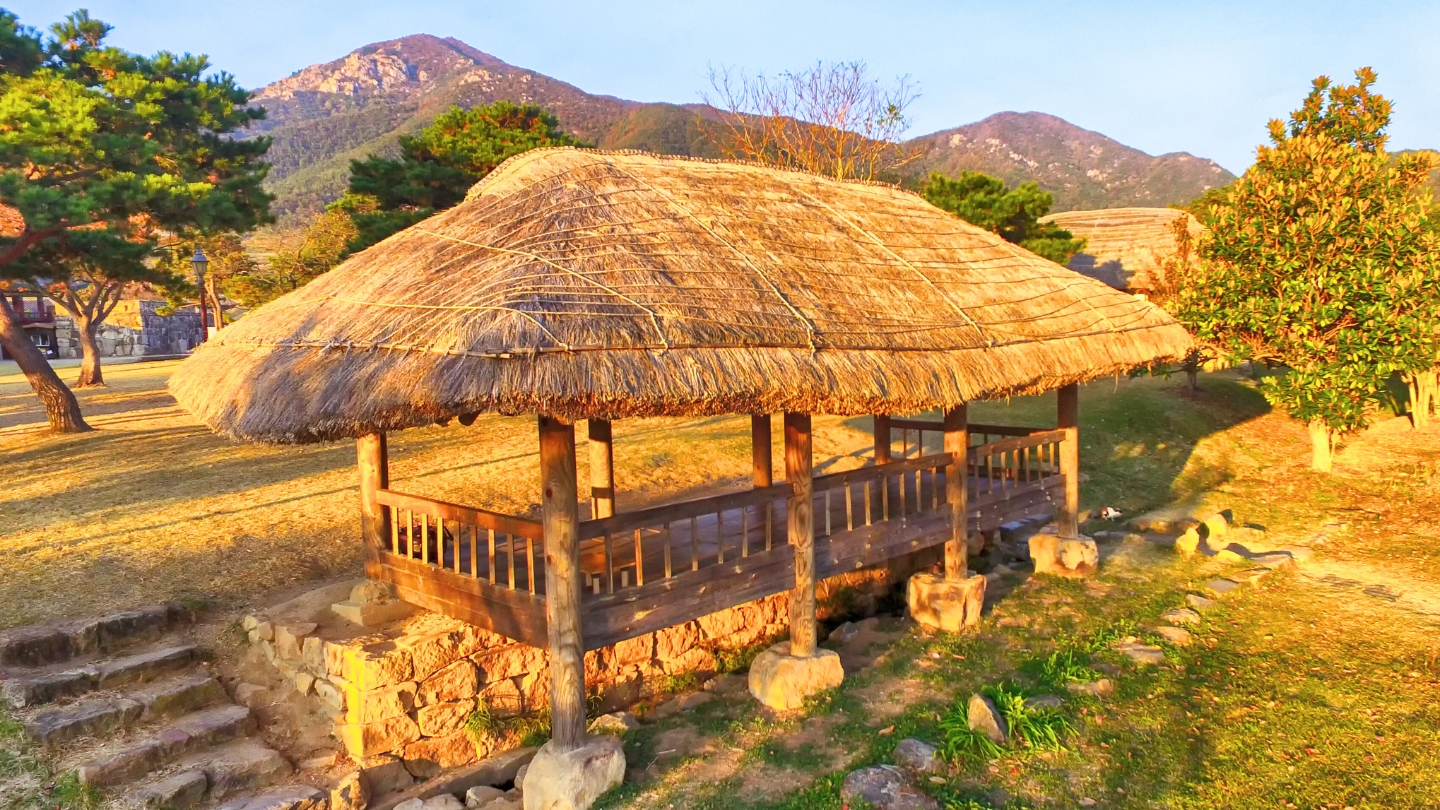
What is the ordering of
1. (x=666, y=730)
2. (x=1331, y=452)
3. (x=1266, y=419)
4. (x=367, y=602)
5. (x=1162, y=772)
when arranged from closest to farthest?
(x=1162, y=772) < (x=666, y=730) < (x=367, y=602) < (x=1331, y=452) < (x=1266, y=419)

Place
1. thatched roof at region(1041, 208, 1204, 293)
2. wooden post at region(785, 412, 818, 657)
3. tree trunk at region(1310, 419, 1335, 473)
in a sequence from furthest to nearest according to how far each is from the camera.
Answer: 1. thatched roof at region(1041, 208, 1204, 293)
2. tree trunk at region(1310, 419, 1335, 473)
3. wooden post at region(785, 412, 818, 657)

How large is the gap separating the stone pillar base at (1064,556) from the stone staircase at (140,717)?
8.11 metres

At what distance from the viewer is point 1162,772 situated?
5.75 m

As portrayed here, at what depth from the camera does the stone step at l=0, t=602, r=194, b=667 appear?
6.84 meters

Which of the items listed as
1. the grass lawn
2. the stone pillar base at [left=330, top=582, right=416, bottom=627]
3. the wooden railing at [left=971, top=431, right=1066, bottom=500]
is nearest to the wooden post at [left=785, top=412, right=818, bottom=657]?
the grass lawn

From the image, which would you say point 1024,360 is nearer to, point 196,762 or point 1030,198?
point 196,762

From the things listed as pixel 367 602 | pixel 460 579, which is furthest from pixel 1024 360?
pixel 367 602

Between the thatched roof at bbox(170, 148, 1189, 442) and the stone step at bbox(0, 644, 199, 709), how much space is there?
86.7 inches

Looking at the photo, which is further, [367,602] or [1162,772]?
[367,602]

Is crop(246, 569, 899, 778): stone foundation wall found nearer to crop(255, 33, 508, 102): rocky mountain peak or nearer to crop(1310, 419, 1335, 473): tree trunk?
crop(1310, 419, 1335, 473): tree trunk

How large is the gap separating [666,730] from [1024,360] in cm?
455

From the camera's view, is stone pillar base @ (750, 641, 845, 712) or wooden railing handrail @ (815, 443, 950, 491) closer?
stone pillar base @ (750, 641, 845, 712)

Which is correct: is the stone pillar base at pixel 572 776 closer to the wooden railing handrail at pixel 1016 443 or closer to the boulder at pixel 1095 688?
the boulder at pixel 1095 688

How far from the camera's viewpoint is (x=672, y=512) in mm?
6074
